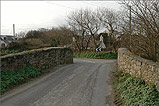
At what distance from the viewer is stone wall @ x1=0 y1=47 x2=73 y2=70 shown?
7.91 meters

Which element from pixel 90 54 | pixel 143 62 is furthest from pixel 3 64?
pixel 90 54

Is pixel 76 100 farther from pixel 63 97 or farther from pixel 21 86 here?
pixel 21 86

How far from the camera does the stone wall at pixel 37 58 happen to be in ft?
26.0

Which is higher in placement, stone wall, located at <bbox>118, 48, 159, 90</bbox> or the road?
stone wall, located at <bbox>118, 48, 159, 90</bbox>

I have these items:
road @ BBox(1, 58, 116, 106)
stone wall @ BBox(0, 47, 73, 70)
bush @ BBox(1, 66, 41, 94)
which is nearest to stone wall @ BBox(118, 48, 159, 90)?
road @ BBox(1, 58, 116, 106)

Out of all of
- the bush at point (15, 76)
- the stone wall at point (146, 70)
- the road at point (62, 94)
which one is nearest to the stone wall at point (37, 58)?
the bush at point (15, 76)

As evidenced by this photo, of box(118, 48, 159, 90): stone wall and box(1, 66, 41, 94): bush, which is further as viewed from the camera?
box(1, 66, 41, 94): bush

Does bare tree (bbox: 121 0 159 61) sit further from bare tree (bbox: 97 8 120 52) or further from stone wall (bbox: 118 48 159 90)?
bare tree (bbox: 97 8 120 52)

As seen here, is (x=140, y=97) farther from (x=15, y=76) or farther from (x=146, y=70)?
(x=15, y=76)

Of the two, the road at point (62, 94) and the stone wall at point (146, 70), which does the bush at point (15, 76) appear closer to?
the road at point (62, 94)

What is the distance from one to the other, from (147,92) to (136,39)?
14.1 feet

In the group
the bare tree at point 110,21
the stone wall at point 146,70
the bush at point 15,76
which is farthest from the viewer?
the bare tree at point 110,21

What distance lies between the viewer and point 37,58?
10.1 m

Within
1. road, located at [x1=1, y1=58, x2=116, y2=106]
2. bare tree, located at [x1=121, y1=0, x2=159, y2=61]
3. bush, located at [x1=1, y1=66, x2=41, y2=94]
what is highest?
bare tree, located at [x1=121, y1=0, x2=159, y2=61]
